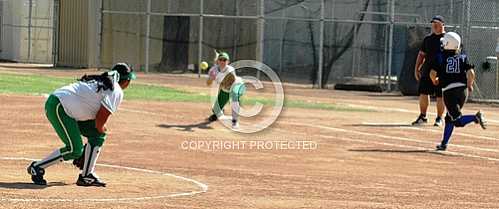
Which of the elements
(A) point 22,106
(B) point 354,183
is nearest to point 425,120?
(A) point 22,106

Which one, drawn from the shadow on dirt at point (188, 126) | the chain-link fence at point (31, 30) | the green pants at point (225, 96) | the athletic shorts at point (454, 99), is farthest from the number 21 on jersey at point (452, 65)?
the chain-link fence at point (31, 30)

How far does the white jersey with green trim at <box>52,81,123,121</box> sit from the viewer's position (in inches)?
414

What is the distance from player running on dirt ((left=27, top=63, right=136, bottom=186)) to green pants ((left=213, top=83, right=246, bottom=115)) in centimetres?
810

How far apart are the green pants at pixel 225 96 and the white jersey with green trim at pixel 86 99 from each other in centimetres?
827

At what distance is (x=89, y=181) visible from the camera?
10750 mm

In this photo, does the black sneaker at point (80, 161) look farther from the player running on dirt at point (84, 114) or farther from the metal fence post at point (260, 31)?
the metal fence post at point (260, 31)

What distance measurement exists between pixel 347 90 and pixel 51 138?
69.0ft

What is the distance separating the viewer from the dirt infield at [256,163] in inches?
409

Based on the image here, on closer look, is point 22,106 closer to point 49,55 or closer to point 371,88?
point 371,88

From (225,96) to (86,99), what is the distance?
8.80m

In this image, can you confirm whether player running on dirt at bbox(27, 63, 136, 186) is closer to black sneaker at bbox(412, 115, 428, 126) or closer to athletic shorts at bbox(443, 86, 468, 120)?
athletic shorts at bbox(443, 86, 468, 120)

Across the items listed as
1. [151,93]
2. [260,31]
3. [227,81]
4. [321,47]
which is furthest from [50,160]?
[260,31]

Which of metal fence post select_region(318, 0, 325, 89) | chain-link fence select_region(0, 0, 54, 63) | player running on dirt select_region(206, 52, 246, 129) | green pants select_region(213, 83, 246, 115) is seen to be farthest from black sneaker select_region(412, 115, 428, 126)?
chain-link fence select_region(0, 0, 54, 63)

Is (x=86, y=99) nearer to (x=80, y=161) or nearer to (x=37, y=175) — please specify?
(x=80, y=161)
